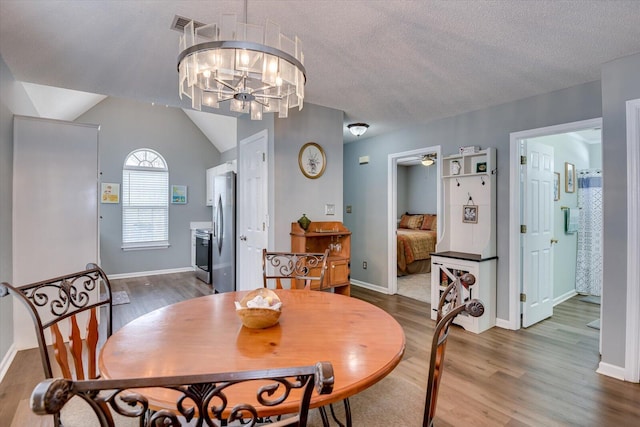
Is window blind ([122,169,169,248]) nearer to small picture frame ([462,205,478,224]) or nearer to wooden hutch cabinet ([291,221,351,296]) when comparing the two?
wooden hutch cabinet ([291,221,351,296])

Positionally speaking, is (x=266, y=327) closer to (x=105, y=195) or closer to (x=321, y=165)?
(x=321, y=165)

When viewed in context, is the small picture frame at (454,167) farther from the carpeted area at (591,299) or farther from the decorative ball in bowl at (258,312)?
the decorative ball in bowl at (258,312)

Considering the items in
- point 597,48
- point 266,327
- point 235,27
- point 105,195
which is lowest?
point 266,327

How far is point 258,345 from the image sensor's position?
4.04 feet

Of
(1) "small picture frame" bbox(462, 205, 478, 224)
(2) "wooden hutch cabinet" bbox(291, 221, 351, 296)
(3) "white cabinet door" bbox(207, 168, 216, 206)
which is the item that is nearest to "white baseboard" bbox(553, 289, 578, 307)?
(1) "small picture frame" bbox(462, 205, 478, 224)

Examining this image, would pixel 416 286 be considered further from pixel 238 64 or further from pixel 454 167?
pixel 238 64

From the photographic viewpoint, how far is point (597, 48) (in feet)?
7.84

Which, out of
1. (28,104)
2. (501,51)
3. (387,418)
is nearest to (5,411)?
(387,418)

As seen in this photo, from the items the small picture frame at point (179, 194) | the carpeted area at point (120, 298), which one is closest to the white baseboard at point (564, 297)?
the carpeted area at point (120, 298)

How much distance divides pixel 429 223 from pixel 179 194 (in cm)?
582

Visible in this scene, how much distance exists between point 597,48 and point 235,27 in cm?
264

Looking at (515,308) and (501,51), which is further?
(515,308)

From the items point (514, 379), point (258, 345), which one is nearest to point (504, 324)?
point (514, 379)

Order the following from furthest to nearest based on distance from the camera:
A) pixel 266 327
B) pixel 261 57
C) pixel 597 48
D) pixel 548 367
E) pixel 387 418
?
1. pixel 548 367
2. pixel 597 48
3. pixel 387 418
4. pixel 261 57
5. pixel 266 327
